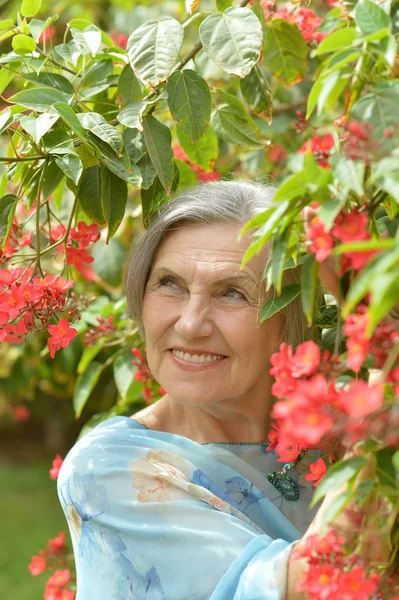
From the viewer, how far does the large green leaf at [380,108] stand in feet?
3.44

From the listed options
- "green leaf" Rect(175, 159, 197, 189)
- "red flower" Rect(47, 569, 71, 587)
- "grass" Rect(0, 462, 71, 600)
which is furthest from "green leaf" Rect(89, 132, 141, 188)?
"grass" Rect(0, 462, 71, 600)

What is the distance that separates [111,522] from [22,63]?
92 centimetres

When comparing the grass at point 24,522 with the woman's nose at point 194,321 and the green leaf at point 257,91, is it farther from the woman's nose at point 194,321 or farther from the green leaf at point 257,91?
the green leaf at point 257,91

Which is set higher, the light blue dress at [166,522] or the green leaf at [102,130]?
the green leaf at [102,130]

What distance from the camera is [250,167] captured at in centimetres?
271

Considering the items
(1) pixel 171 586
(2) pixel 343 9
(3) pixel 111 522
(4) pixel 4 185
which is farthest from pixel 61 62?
(1) pixel 171 586

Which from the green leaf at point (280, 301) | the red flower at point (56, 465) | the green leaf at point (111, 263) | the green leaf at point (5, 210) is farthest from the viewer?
the green leaf at point (111, 263)

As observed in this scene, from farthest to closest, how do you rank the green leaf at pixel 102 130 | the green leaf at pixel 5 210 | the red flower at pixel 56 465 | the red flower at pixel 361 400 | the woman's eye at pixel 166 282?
the red flower at pixel 56 465 < the woman's eye at pixel 166 282 < the green leaf at pixel 5 210 < the green leaf at pixel 102 130 < the red flower at pixel 361 400

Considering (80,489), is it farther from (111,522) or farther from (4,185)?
(4,185)

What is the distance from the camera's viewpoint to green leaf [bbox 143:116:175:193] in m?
1.61

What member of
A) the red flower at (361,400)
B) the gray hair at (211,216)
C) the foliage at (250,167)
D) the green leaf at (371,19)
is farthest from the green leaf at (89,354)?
the red flower at (361,400)

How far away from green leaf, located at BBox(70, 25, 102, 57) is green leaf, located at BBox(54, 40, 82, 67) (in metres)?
0.01

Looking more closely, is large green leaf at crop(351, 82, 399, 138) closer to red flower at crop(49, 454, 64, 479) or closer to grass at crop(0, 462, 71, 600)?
red flower at crop(49, 454, 64, 479)

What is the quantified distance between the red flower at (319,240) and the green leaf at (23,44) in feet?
2.81
